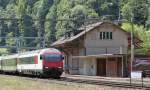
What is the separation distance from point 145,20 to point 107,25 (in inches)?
2382

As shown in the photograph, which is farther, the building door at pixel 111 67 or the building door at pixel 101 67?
the building door at pixel 101 67

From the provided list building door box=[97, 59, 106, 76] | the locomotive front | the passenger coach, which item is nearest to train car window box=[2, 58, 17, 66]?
→ the passenger coach

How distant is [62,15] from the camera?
14612cm

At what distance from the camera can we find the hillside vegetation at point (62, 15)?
129 meters

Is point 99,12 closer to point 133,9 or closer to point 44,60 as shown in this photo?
point 133,9

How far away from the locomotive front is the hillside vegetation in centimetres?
6256

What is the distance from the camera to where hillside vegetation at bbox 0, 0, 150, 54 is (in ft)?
424

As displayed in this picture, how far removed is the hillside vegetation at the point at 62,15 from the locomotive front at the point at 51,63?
62555mm

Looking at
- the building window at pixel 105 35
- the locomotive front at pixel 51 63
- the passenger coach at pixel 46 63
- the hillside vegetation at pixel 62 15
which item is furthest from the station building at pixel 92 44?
the hillside vegetation at pixel 62 15

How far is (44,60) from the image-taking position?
51562 mm

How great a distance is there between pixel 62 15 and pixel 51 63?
9518cm

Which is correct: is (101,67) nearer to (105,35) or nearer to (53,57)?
(105,35)

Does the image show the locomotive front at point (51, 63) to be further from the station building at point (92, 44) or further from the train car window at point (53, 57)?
the station building at point (92, 44)

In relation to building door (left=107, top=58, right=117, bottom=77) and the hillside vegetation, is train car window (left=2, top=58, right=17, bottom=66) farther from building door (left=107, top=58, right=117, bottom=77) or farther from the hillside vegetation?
the hillside vegetation
